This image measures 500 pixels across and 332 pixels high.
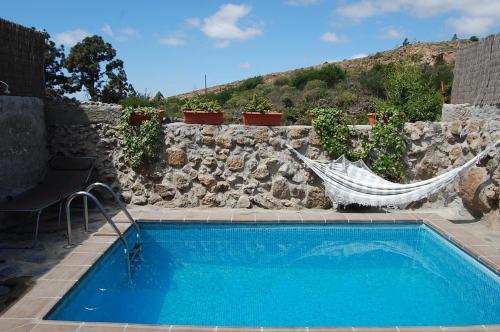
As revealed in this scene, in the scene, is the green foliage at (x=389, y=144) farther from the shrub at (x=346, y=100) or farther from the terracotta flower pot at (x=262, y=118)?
the shrub at (x=346, y=100)

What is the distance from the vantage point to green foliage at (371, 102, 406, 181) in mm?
6480

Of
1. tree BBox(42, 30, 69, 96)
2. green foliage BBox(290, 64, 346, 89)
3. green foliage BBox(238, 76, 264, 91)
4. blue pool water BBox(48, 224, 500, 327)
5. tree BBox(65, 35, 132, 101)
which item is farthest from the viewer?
green foliage BBox(238, 76, 264, 91)

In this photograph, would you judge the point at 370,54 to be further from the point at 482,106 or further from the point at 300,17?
the point at 482,106

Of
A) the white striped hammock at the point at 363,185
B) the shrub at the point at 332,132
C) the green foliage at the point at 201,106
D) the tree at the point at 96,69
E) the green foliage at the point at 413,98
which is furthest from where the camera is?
the tree at the point at 96,69

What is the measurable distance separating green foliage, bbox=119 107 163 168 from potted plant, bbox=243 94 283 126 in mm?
1367

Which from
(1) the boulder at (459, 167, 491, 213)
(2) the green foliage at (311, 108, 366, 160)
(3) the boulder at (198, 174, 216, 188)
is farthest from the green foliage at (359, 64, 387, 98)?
(3) the boulder at (198, 174, 216, 188)

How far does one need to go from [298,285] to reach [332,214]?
1.90 m

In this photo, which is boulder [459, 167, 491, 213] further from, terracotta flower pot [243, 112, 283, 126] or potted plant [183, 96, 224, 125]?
potted plant [183, 96, 224, 125]

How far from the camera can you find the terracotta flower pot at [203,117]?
658 cm

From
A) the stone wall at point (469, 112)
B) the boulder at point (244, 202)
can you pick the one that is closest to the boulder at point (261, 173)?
the boulder at point (244, 202)

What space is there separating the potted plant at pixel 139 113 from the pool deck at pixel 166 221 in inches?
53.8

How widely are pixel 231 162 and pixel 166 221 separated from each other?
1.38 meters

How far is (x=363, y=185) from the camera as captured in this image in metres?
6.14

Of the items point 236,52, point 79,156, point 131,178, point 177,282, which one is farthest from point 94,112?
point 236,52
